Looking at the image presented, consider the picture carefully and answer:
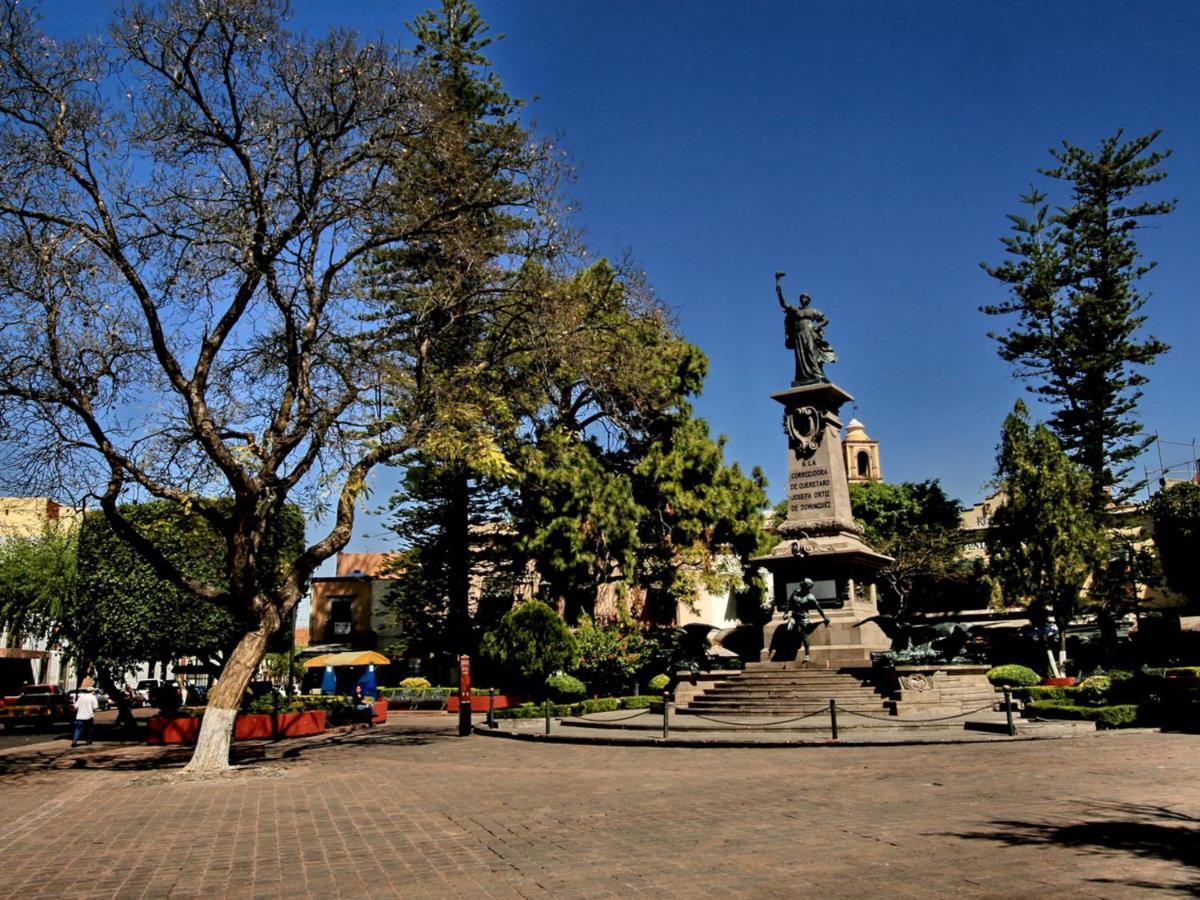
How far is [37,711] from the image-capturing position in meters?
30.7

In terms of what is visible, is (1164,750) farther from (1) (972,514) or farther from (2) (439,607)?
(1) (972,514)

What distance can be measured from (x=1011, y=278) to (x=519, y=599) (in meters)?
23.6

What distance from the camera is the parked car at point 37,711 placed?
2992 cm

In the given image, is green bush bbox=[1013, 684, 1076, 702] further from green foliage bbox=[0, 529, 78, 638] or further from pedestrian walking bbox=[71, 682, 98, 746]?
green foliage bbox=[0, 529, 78, 638]

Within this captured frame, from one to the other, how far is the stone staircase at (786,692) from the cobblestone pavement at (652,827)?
380cm

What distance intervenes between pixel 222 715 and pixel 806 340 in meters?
16.0

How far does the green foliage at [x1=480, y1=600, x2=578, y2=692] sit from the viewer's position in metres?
27.8

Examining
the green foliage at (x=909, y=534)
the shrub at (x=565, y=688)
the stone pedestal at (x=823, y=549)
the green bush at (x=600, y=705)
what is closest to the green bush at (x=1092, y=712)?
the stone pedestal at (x=823, y=549)

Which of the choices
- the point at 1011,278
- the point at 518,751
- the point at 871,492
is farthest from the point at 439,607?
the point at 871,492

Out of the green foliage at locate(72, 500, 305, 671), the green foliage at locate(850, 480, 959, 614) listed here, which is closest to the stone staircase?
the green foliage at locate(72, 500, 305, 671)

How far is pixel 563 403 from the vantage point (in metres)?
31.7

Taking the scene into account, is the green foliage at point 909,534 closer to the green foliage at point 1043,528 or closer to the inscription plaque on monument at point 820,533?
the green foliage at point 1043,528

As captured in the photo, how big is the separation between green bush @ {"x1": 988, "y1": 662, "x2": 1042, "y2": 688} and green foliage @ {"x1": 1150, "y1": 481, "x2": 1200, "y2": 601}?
24533 mm

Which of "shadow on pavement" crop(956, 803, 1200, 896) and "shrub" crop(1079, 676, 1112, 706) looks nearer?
"shadow on pavement" crop(956, 803, 1200, 896)
